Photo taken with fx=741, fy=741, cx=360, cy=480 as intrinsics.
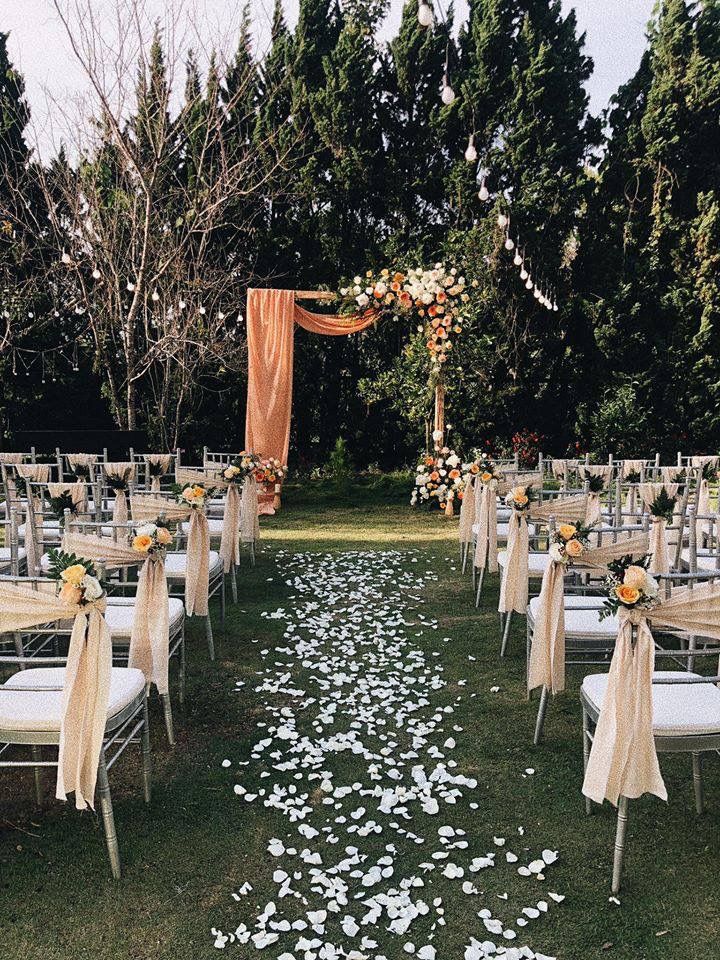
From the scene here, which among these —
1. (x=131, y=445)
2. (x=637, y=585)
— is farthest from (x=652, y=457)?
(x=637, y=585)

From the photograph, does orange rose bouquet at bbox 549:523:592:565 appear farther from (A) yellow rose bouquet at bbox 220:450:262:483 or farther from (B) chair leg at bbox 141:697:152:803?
(A) yellow rose bouquet at bbox 220:450:262:483

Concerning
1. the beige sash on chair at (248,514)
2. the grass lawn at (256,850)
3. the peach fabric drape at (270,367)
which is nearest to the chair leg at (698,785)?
the grass lawn at (256,850)

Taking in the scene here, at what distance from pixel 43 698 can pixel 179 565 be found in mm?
1975

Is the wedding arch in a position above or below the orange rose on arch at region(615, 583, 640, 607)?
above

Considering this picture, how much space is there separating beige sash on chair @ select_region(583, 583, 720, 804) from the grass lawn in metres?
0.34

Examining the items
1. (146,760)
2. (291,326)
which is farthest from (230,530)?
(291,326)

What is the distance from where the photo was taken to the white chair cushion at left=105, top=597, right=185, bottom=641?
9.89ft

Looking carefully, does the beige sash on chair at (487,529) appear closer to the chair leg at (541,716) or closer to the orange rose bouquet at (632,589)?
the chair leg at (541,716)

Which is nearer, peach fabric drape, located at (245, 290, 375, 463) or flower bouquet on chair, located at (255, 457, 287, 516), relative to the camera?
flower bouquet on chair, located at (255, 457, 287, 516)

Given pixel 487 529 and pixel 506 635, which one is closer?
pixel 506 635

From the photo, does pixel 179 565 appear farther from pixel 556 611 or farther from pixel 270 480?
pixel 270 480

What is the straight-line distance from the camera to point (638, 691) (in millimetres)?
2111

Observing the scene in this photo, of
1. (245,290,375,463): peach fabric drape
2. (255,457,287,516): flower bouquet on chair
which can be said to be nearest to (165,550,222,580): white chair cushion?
(255,457,287,516): flower bouquet on chair

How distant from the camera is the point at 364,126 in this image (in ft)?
35.3
